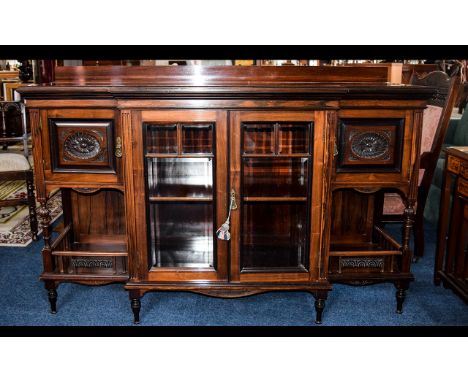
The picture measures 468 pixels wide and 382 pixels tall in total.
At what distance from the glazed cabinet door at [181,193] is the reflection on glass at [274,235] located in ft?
0.46

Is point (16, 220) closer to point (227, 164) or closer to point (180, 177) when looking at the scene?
point (180, 177)

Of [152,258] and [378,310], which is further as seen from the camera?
[378,310]

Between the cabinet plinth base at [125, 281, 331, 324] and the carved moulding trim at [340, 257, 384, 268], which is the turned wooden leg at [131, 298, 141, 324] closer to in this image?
the cabinet plinth base at [125, 281, 331, 324]

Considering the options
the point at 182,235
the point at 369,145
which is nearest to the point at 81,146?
the point at 182,235

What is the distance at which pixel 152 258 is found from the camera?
1.98 meters

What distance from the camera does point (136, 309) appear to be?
6.61 ft

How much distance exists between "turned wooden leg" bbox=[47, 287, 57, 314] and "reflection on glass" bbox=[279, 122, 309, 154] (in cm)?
111

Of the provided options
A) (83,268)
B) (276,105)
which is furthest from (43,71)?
(276,105)

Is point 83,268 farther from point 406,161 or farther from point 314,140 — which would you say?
point 406,161

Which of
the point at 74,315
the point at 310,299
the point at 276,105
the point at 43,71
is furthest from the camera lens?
Result: the point at 43,71

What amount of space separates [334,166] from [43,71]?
21.4ft

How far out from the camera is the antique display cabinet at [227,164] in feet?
5.90

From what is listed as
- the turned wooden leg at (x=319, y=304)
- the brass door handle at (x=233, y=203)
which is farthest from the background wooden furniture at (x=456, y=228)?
the brass door handle at (x=233, y=203)

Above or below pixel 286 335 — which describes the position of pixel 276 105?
above
